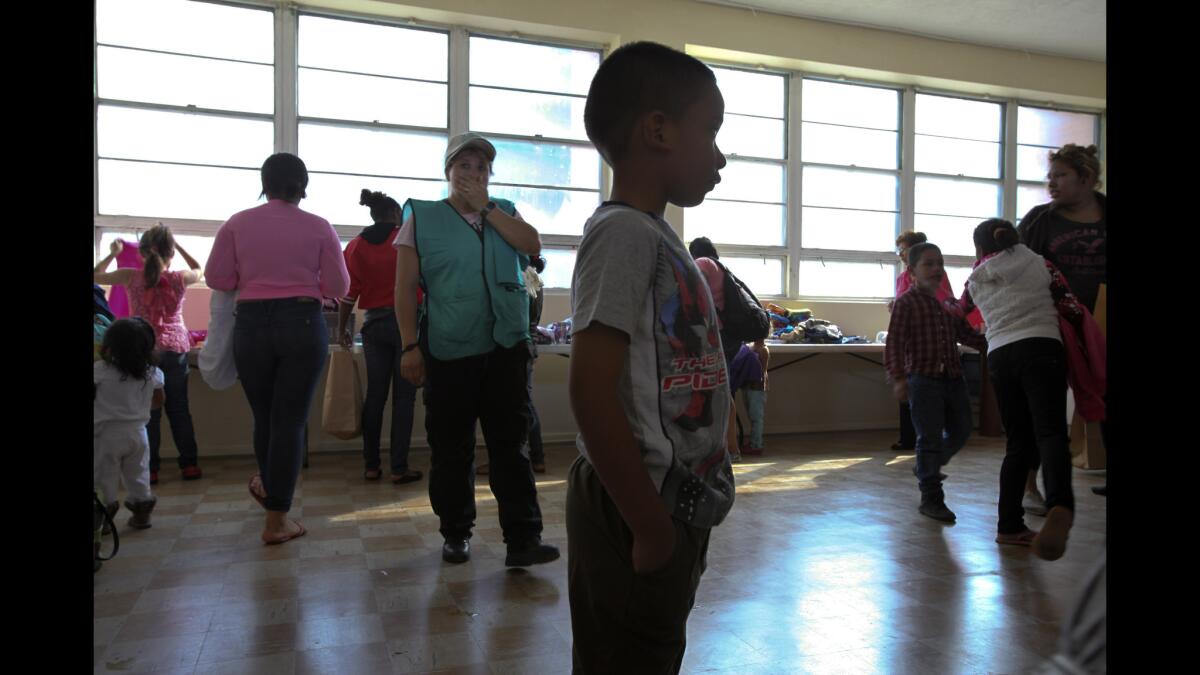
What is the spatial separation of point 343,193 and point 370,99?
728 millimetres

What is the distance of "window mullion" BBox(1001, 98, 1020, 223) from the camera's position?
7.37 m

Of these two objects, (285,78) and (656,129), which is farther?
(285,78)

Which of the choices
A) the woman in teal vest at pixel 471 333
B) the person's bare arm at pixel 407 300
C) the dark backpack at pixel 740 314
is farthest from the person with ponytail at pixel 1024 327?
the person's bare arm at pixel 407 300

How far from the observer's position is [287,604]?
2227 millimetres

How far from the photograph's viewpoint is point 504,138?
592cm

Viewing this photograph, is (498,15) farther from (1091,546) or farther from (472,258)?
(1091,546)

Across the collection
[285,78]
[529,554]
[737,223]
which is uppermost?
[285,78]

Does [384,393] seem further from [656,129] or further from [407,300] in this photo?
[656,129]

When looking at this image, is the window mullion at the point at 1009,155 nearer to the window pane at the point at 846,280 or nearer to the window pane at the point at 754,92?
the window pane at the point at 846,280

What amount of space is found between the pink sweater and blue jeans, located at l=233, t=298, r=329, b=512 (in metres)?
0.05

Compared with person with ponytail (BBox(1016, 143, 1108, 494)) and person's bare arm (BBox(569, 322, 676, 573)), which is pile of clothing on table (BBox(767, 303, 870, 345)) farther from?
person's bare arm (BBox(569, 322, 676, 573))

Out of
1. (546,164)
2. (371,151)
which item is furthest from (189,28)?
(546,164)

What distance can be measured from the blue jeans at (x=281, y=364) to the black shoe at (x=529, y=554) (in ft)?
2.90

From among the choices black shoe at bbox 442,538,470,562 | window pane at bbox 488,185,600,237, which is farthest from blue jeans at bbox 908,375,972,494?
window pane at bbox 488,185,600,237
